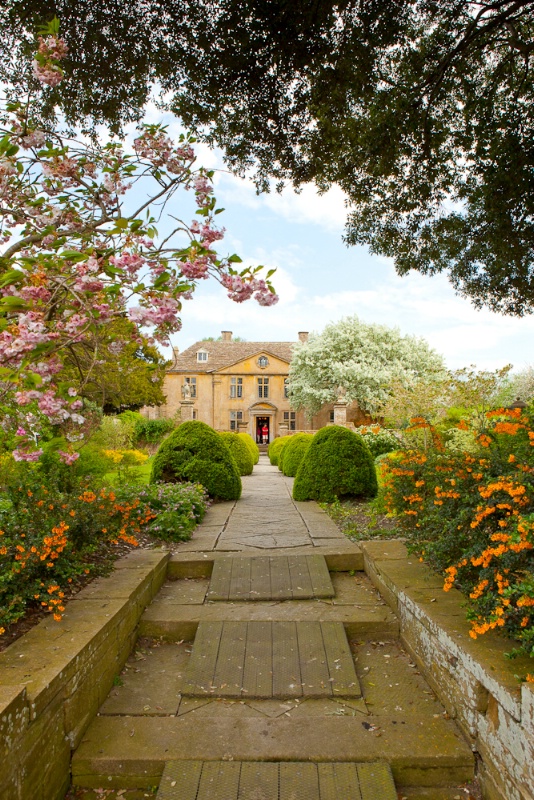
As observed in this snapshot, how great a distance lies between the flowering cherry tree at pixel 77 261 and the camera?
241 centimetres

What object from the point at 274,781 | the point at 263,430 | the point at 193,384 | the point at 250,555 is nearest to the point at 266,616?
the point at 250,555

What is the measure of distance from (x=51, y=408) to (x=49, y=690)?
4.57ft

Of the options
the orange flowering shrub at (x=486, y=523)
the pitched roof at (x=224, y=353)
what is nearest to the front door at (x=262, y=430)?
the pitched roof at (x=224, y=353)

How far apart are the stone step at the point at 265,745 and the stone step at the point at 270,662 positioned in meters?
0.22

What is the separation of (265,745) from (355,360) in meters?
26.5

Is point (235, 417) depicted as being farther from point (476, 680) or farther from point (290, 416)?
point (476, 680)

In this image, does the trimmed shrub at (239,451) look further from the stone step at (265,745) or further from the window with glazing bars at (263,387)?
the window with glazing bars at (263,387)

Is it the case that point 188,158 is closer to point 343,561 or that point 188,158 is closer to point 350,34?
point 350,34

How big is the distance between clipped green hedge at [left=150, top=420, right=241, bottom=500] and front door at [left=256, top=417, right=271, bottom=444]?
94.7 feet

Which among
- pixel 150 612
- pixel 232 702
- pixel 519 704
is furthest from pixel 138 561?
pixel 519 704

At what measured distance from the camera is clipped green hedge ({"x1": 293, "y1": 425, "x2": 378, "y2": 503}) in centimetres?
727

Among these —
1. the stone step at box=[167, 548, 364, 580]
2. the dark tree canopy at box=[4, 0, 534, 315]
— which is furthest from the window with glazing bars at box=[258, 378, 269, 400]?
the stone step at box=[167, 548, 364, 580]

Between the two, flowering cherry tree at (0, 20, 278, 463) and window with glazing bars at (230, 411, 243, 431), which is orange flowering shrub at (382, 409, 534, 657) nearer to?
flowering cherry tree at (0, 20, 278, 463)

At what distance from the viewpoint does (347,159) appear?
618 cm
